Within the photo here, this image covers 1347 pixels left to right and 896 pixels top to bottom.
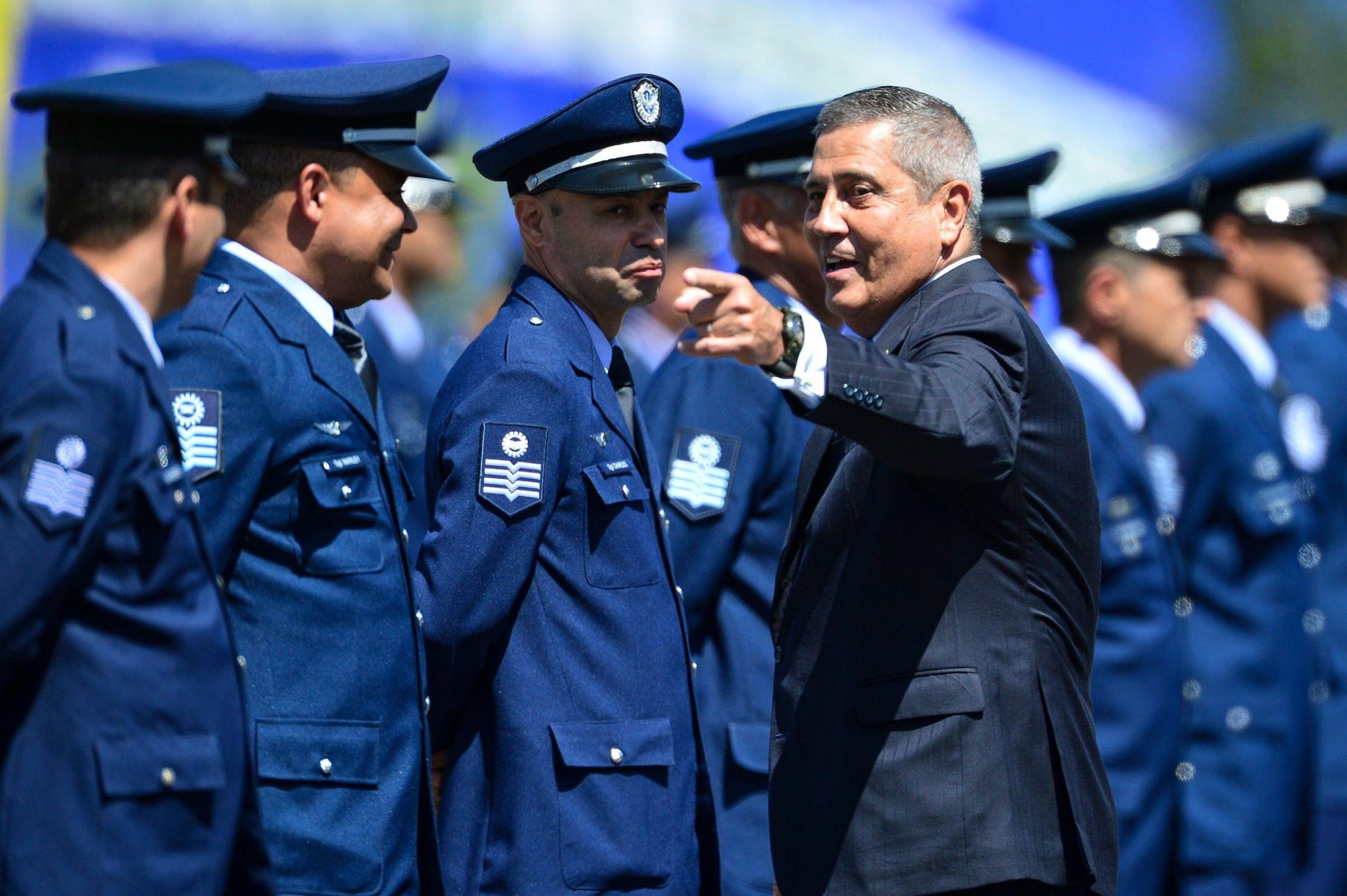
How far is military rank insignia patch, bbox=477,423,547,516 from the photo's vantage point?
3920 mm

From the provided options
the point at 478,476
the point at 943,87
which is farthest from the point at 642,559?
the point at 943,87

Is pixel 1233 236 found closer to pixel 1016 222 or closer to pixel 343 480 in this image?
pixel 1016 222

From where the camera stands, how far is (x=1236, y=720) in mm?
6945

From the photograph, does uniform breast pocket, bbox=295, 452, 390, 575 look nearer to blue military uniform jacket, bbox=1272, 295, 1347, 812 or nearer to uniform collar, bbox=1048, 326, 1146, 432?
uniform collar, bbox=1048, 326, 1146, 432

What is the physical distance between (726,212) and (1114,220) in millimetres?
1948

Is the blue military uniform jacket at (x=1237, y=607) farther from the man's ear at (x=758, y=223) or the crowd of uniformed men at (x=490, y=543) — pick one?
the man's ear at (x=758, y=223)

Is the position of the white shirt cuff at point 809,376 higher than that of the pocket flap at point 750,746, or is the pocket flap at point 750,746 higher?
the white shirt cuff at point 809,376

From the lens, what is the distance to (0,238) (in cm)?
840

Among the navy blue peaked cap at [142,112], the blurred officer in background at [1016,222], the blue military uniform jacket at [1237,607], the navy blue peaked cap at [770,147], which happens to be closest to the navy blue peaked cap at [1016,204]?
the blurred officer in background at [1016,222]

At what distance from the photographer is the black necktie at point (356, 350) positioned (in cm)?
420

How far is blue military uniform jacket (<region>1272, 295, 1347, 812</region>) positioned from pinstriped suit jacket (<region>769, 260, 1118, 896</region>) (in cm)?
434

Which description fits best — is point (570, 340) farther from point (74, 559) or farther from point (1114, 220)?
point (1114, 220)

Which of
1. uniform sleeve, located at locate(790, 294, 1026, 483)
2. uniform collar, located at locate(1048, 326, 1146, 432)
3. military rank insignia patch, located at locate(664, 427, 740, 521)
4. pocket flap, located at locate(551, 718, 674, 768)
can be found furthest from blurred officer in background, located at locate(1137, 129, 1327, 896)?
uniform sleeve, located at locate(790, 294, 1026, 483)

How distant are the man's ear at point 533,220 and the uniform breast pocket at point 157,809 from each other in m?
1.76
